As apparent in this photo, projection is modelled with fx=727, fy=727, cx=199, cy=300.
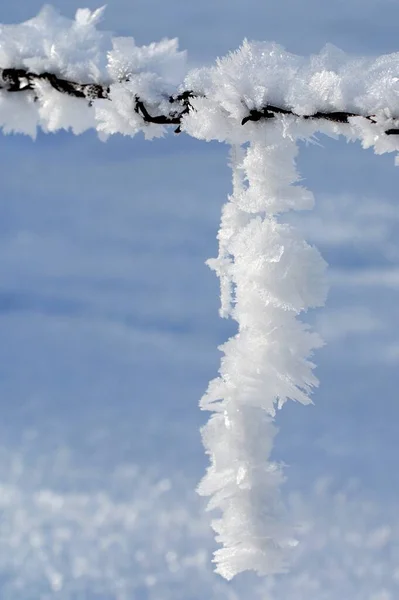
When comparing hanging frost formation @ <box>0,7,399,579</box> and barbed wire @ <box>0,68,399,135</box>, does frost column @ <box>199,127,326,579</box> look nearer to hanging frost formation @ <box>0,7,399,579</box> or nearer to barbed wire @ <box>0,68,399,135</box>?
hanging frost formation @ <box>0,7,399,579</box>

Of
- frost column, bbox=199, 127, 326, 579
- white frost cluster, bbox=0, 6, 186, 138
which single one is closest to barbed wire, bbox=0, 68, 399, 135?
white frost cluster, bbox=0, 6, 186, 138

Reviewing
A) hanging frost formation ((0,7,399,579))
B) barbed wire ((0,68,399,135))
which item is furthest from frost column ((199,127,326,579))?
barbed wire ((0,68,399,135))

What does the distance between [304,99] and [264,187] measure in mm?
248

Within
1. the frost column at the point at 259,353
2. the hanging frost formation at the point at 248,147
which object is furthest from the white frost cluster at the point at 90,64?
the frost column at the point at 259,353

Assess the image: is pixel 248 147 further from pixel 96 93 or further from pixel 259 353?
pixel 259 353

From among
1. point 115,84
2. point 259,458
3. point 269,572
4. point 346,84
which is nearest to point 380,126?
point 346,84

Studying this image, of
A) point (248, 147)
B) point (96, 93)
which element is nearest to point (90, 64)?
point (96, 93)

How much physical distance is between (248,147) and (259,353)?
18.3 inches

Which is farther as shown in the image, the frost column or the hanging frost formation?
the frost column

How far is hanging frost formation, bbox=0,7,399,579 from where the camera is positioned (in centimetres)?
145

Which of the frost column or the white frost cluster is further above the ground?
the white frost cluster

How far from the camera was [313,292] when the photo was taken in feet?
5.27

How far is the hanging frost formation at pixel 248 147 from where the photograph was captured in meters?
1.45

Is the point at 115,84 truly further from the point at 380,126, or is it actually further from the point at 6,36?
the point at 380,126
